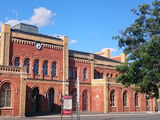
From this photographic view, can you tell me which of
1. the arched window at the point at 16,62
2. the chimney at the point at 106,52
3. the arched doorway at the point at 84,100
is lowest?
the arched doorway at the point at 84,100

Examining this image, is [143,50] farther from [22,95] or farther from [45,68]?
[45,68]

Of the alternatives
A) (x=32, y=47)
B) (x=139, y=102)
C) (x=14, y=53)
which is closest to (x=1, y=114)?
(x=14, y=53)

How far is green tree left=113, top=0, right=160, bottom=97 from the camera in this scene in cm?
1580

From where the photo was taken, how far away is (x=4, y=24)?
105 feet

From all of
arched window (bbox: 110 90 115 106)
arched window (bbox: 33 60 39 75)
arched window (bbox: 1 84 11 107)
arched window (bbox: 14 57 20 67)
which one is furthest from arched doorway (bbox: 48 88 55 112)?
arched window (bbox: 110 90 115 106)

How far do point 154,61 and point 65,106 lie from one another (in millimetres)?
7383

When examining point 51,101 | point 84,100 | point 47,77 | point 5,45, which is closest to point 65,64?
point 47,77

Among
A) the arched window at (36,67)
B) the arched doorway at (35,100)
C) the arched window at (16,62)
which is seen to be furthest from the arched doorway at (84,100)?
the arched window at (16,62)

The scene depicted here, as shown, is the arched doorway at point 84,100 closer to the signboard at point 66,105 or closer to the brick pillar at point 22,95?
the brick pillar at point 22,95

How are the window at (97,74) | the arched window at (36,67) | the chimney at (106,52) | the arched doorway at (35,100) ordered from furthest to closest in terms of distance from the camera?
the chimney at (106,52)
the window at (97,74)
the arched window at (36,67)
the arched doorway at (35,100)

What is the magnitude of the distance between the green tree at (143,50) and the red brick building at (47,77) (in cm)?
959

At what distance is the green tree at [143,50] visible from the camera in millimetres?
15797

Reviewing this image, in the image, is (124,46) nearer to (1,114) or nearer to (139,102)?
(1,114)

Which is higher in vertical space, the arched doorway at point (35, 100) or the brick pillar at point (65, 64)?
the brick pillar at point (65, 64)
